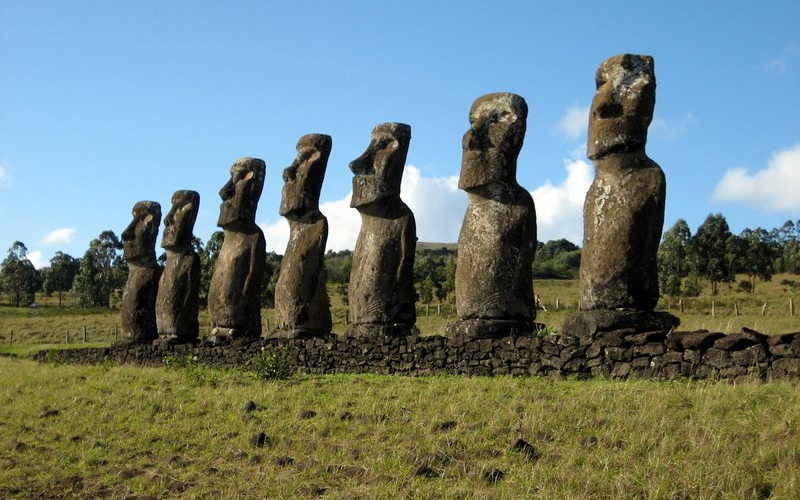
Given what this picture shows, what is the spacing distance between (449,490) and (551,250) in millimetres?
77509

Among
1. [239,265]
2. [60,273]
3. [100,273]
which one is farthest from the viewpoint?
[60,273]

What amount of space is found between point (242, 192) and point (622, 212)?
8717 millimetres

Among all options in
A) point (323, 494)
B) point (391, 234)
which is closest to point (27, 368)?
point (391, 234)

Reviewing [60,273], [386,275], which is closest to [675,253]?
[386,275]

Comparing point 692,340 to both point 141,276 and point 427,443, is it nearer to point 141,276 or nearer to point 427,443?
point 427,443

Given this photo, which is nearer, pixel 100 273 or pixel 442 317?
pixel 442 317

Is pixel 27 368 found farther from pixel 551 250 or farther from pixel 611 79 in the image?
pixel 551 250

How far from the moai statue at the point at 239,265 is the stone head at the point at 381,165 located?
338 cm

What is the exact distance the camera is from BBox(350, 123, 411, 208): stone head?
14.0 m

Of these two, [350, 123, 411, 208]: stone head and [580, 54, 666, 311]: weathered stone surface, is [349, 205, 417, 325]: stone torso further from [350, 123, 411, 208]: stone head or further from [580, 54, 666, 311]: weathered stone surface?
[580, 54, 666, 311]: weathered stone surface

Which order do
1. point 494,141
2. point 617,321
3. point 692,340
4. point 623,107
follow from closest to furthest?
point 692,340, point 617,321, point 623,107, point 494,141

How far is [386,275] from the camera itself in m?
13.6

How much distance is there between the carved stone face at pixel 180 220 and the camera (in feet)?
61.4

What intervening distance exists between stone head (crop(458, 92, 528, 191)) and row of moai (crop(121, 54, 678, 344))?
17 millimetres
